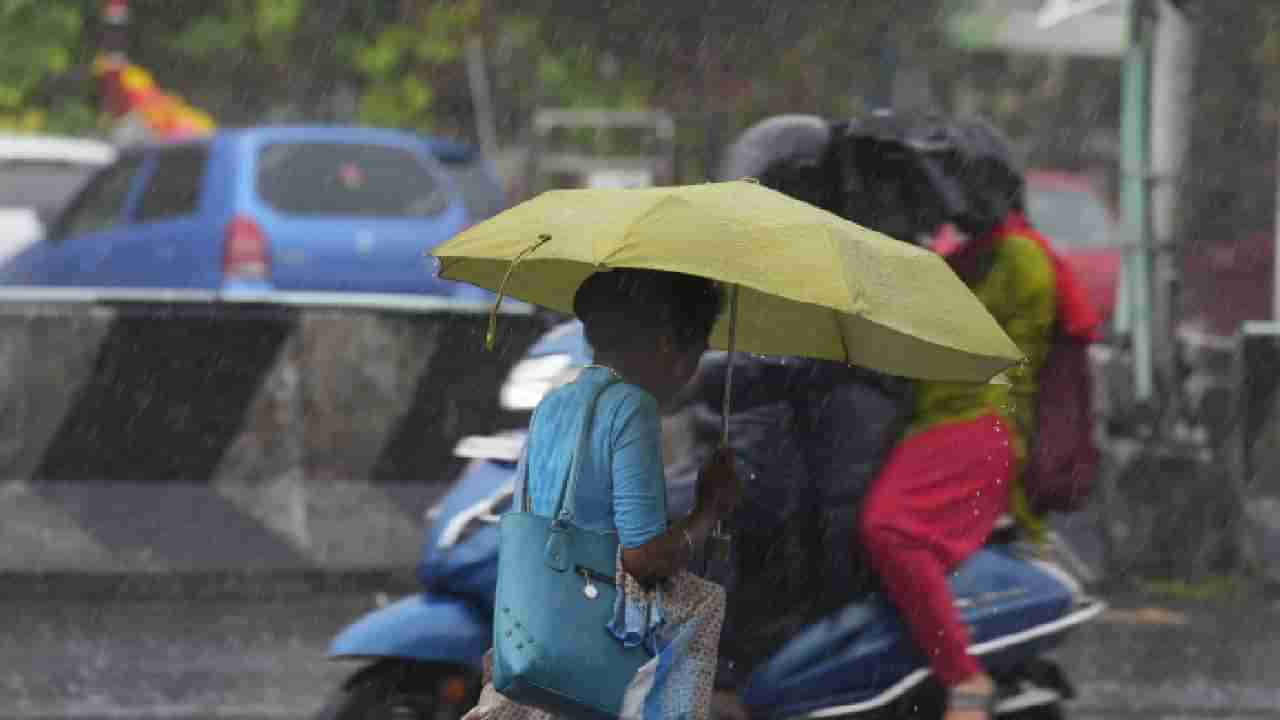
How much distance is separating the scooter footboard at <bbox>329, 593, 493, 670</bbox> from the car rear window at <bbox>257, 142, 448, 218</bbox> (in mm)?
11115

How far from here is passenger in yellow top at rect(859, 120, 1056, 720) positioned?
5.07 metres

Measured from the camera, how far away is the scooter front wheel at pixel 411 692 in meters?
5.26

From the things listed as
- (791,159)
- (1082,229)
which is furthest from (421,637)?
→ (1082,229)

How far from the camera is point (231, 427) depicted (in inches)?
412

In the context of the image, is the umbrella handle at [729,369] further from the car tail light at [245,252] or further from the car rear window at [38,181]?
the car rear window at [38,181]

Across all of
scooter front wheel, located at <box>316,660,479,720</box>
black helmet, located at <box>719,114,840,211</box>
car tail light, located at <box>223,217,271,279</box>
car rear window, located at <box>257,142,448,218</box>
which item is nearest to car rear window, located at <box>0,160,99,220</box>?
car rear window, located at <box>257,142,448,218</box>

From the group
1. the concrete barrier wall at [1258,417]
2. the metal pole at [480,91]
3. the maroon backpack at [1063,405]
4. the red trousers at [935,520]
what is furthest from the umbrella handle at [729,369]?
the metal pole at [480,91]

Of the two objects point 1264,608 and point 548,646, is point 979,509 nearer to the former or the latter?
point 548,646

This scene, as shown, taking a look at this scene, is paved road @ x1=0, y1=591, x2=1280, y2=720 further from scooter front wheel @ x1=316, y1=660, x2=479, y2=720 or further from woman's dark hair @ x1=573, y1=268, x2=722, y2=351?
woman's dark hair @ x1=573, y1=268, x2=722, y2=351

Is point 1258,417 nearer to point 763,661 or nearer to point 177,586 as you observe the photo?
point 177,586

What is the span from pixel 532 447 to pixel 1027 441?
73.7 inches

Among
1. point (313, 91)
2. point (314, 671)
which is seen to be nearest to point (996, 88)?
point (313, 91)

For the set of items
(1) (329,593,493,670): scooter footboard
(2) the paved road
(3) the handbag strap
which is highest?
(3) the handbag strap

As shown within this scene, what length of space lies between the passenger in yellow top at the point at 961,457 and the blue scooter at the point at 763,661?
9 centimetres
